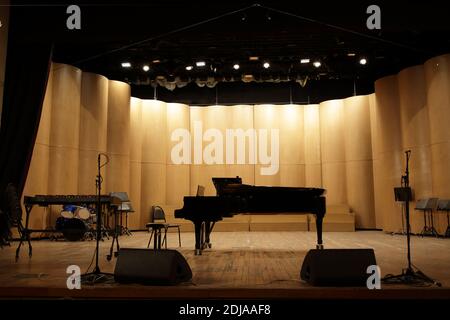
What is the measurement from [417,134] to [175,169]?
668 cm

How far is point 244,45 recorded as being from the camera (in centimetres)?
938

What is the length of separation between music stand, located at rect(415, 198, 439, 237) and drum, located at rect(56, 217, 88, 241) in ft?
24.0

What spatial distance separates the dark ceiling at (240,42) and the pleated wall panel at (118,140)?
1.75ft

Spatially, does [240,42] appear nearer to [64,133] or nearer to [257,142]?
[257,142]

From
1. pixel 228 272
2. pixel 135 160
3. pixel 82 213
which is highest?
pixel 135 160

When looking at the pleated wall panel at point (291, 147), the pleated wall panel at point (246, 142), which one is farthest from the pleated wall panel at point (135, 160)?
the pleated wall panel at point (291, 147)

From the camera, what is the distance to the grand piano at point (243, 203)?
6.14 metres

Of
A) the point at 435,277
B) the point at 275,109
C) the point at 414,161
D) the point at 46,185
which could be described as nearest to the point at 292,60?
the point at 275,109

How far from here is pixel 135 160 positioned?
12.1m

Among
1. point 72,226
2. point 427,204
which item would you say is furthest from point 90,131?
point 427,204

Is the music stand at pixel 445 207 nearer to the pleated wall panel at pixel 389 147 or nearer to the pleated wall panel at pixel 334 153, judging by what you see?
the pleated wall panel at pixel 389 147

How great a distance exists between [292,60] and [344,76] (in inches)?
69.1

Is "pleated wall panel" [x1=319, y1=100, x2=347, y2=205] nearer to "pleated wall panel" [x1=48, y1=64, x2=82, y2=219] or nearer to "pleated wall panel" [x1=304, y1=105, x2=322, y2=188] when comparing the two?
"pleated wall panel" [x1=304, y1=105, x2=322, y2=188]

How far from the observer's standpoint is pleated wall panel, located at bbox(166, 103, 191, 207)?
12766 millimetres
